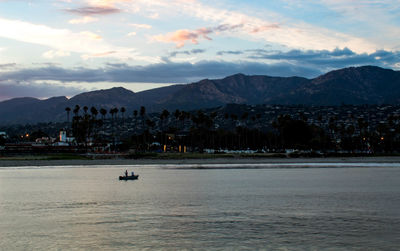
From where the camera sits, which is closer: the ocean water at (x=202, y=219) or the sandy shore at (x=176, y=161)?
the ocean water at (x=202, y=219)

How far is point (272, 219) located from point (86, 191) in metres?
33.9

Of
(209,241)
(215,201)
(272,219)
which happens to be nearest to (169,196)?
(215,201)

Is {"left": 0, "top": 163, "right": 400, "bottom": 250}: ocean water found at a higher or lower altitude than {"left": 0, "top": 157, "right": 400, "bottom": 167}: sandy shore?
lower

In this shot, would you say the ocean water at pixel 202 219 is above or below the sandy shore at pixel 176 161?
below

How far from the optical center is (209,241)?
32.6 meters

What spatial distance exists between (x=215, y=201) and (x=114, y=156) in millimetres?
124770

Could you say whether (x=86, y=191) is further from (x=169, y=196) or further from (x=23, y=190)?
(x=169, y=196)

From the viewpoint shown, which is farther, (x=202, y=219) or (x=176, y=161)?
(x=176, y=161)

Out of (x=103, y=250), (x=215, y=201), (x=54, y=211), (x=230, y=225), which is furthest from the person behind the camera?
(x=215, y=201)

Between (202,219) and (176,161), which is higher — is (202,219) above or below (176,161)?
below

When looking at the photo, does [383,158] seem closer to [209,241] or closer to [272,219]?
[272,219]

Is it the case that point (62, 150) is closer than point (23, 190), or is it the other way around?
point (23, 190)

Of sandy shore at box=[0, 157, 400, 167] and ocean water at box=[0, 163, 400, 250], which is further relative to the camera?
sandy shore at box=[0, 157, 400, 167]

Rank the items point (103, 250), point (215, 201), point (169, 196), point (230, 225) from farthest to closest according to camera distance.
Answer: point (169, 196), point (215, 201), point (230, 225), point (103, 250)
